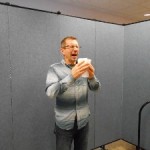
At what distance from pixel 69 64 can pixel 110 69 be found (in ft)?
3.66

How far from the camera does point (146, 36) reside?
7.90ft

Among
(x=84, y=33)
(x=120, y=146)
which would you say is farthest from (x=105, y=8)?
(x=120, y=146)

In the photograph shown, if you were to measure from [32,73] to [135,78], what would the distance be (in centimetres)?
138

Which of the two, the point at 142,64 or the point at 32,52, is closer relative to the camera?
the point at 32,52

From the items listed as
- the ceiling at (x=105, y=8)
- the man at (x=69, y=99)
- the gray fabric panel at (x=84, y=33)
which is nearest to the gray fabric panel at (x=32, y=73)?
the gray fabric panel at (x=84, y=33)

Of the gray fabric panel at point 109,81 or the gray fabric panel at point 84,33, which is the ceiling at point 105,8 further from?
the gray fabric panel at point 84,33

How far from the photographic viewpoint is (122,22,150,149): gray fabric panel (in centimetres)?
243

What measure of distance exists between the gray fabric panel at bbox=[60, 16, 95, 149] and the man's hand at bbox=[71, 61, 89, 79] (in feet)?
2.53

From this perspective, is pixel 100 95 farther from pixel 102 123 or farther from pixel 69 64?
pixel 69 64

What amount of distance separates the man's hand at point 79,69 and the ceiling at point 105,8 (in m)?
2.71

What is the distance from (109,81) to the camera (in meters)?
2.62

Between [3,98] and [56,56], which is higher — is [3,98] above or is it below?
below

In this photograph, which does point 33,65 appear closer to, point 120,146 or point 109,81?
point 109,81

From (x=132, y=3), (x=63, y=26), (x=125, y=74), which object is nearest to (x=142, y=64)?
(x=125, y=74)
